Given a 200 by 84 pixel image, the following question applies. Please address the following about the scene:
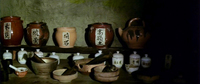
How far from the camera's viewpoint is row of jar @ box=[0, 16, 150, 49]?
1.97 m

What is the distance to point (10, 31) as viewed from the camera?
6.94 ft

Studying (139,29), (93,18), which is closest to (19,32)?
(93,18)

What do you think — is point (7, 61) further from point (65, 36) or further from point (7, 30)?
point (65, 36)

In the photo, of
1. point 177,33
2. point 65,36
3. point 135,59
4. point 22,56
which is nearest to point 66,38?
point 65,36

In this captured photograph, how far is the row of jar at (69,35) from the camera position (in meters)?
1.97

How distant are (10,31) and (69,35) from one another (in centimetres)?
74

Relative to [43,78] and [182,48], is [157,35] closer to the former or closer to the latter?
[182,48]

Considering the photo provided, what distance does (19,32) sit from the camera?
86.4 inches

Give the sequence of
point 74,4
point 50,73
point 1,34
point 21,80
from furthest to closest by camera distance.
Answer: point 74,4
point 1,34
point 50,73
point 21,80

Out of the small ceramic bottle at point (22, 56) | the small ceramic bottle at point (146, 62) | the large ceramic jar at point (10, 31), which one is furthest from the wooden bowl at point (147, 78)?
the large ceramic jar at point (10, 31)

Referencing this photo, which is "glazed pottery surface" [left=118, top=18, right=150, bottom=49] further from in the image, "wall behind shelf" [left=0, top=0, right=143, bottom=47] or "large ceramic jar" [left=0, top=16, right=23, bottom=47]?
"large ceramic jar" [left=0, top=16, right=23, bottom=47]

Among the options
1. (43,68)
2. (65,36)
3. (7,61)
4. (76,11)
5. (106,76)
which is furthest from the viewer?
(76,11)

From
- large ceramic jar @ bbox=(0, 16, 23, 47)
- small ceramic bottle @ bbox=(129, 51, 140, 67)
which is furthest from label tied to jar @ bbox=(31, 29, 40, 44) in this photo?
small ceramic bottle @ bbox=(129, 51, 140, 67)

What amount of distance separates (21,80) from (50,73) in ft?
0.90
